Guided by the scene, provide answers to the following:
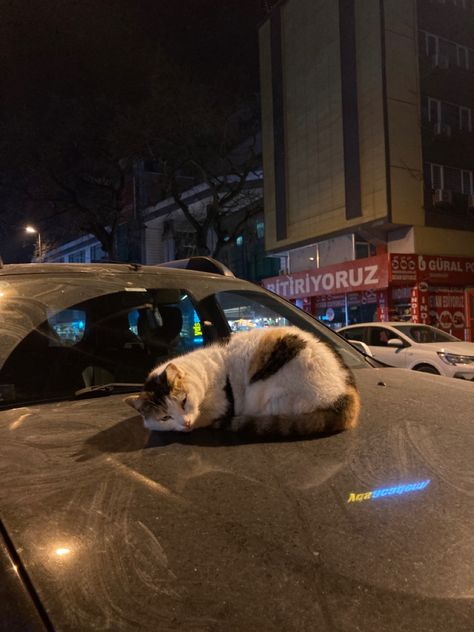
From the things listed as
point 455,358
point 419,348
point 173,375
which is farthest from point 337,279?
point 173,375

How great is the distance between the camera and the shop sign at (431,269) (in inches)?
693

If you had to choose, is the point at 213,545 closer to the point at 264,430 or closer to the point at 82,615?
the point at 82,615

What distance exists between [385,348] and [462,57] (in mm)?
14917

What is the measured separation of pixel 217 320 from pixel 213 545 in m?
2.42

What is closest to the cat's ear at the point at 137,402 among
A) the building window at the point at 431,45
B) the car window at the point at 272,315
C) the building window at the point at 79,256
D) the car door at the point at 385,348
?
the car window at the point at 272,315

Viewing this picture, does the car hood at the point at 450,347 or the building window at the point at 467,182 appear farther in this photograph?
the building window at the point at 467,182

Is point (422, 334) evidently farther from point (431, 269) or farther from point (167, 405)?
point (167, 405)

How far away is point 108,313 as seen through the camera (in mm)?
3166

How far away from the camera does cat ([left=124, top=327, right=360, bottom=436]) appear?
1822 mm

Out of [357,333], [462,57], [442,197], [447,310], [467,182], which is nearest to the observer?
[357,333]

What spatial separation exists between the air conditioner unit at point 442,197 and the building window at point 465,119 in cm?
291

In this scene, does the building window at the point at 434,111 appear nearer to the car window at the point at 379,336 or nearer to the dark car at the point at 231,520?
the car window at the point at 379,336

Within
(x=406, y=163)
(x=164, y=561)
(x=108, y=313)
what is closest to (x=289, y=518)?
(x=164, y=561)

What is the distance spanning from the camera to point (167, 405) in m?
1.86
